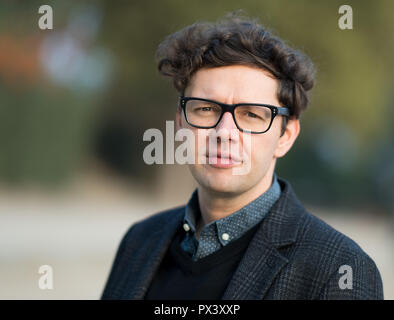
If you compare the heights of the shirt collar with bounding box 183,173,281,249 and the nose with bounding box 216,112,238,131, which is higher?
the nose with bounding box 216,112,238,131

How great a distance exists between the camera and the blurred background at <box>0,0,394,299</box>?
1312 centimetres

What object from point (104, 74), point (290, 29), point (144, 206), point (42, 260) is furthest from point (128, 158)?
point (42, 260)

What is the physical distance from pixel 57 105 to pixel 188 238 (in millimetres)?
13471

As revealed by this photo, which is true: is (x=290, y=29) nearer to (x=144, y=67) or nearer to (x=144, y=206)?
(x=144, y=67)

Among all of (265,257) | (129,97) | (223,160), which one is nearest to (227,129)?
(223,160)

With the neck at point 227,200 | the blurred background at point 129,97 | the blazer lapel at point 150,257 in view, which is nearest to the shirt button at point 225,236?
the neck at point 227,200

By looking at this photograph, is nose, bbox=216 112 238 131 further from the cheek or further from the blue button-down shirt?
the blue button-down shirt

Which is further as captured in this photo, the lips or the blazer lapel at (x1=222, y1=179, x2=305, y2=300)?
the lips

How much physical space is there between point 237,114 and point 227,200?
0.44m

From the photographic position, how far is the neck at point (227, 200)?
2.65m

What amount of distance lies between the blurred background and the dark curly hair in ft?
26.2

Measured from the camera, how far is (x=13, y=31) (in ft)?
46.9

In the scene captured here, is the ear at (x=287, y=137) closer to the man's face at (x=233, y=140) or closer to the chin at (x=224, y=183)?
the man's face at (x=233, y=140)

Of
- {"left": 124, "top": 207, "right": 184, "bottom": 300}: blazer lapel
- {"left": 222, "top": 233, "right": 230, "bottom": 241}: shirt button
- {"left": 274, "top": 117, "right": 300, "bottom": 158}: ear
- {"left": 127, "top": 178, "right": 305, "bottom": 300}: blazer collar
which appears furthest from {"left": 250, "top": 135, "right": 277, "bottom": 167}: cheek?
{"left": 124, "top": 207, "right": 184, "bottom": 300}: blazer lapel
